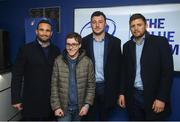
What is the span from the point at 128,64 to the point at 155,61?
26 centimetres

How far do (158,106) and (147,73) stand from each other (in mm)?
310

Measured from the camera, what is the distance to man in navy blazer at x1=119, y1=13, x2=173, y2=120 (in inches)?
82.0

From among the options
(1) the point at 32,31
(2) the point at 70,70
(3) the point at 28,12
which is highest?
(3) the point at 28,12

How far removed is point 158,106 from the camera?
2109 millimetres

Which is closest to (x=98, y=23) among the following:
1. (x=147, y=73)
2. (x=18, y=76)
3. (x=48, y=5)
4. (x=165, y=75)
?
(x=147, y=73)

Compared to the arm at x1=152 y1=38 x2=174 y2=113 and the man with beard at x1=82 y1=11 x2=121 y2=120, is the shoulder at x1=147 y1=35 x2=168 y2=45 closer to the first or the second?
the arm at x1=152 y1=38 x2=174 y2=113

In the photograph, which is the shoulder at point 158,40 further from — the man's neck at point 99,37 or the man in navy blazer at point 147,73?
the man's neck at point 99,37

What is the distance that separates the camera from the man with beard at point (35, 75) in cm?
227

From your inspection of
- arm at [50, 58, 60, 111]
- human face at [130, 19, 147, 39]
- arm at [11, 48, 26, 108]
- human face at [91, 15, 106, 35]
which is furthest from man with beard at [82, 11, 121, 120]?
arm at [11, 48, 26, 108]

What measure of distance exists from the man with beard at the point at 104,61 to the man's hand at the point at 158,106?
1.38ft

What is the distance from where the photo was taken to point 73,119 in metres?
2.21

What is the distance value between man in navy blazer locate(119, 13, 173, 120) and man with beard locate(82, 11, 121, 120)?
0.15 metres

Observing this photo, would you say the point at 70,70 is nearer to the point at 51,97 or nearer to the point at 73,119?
the point at 51,97

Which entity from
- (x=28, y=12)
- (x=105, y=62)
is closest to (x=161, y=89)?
(x=105, y=62)
